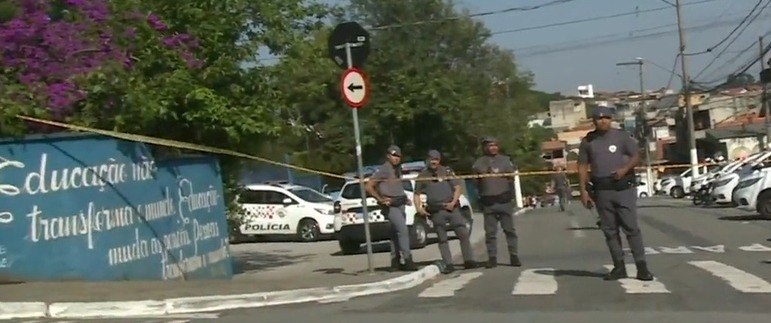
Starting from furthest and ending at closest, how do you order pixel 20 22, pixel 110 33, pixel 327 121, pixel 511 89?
pixel 511 89
pixel 327 121
pixel 110 33
pixel 20 22

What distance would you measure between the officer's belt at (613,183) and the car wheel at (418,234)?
11.0 metres

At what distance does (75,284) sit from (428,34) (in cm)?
4129

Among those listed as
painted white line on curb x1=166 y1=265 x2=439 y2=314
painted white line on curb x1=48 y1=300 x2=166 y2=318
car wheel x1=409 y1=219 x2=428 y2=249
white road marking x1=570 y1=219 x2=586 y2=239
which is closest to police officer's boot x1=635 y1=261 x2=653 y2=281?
painted white line on curb x1=166 y1=265 x2=439 y2=314

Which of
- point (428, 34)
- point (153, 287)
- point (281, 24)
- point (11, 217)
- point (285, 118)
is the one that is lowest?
point (153, 287)

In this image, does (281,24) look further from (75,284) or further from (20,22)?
(75,284)

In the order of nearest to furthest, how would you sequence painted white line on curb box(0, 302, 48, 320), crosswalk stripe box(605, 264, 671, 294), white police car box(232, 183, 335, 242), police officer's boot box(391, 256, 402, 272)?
painted white line on curb box(0, 302, 48, 320)
crosswalk stripe box(605, 264, 671, 294)
police officer's boot box(391, 256, 402, 272)
white police car box(232, 183, 335, 242)

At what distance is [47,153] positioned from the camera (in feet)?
43.5

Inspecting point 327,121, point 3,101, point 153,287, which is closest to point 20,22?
point 3,101

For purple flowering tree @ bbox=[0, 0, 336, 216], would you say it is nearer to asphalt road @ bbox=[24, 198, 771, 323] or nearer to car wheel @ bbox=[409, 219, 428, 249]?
asphalt road @ bbox=[24, 198, 771, 323]

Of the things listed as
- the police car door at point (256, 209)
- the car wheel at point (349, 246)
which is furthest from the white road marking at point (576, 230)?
the police car door at point (256, 209)

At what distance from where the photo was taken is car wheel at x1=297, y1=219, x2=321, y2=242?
3116cm

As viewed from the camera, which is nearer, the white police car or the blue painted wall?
the blue painted wall

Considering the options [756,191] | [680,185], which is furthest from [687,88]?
[756,191]

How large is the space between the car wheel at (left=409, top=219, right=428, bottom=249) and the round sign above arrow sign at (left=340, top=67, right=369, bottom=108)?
8279mm
